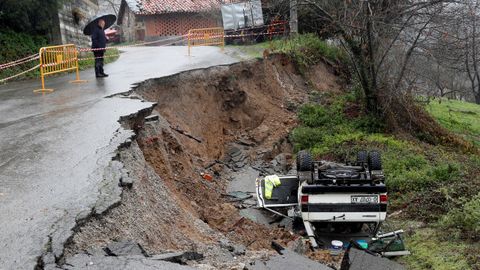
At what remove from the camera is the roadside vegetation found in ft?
32.8

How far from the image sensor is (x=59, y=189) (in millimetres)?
7215

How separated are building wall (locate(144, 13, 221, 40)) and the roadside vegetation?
22881 mm

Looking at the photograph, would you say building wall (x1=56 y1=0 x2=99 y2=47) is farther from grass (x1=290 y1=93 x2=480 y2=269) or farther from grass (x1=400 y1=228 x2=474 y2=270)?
grass (x1=400 y1=228 x2=474 y2=270)

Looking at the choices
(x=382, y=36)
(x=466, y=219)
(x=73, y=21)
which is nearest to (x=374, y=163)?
(x=466, y=219)

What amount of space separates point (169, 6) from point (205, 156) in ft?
106

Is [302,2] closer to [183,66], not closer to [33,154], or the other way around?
[183,66]

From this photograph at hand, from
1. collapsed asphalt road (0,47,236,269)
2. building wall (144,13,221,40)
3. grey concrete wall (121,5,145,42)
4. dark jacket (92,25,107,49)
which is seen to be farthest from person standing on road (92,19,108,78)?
grey concrete wall (121,5,145,42)

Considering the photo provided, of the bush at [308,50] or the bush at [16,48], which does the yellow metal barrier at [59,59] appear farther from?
the bush at [308,50]

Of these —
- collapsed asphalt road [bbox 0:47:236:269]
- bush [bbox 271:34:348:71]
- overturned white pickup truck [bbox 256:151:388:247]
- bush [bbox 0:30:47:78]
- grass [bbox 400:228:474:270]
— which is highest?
bush [bbox 0:30:47:78]

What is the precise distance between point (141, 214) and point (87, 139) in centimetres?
301

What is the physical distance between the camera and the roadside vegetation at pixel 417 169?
9.99 metres

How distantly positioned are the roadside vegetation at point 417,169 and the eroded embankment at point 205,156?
42.7 inches

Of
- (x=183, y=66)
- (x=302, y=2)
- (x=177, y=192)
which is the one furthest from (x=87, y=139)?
(x=302, y=2)

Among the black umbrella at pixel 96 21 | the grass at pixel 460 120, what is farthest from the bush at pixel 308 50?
the black umbrella at pixel 96 21
